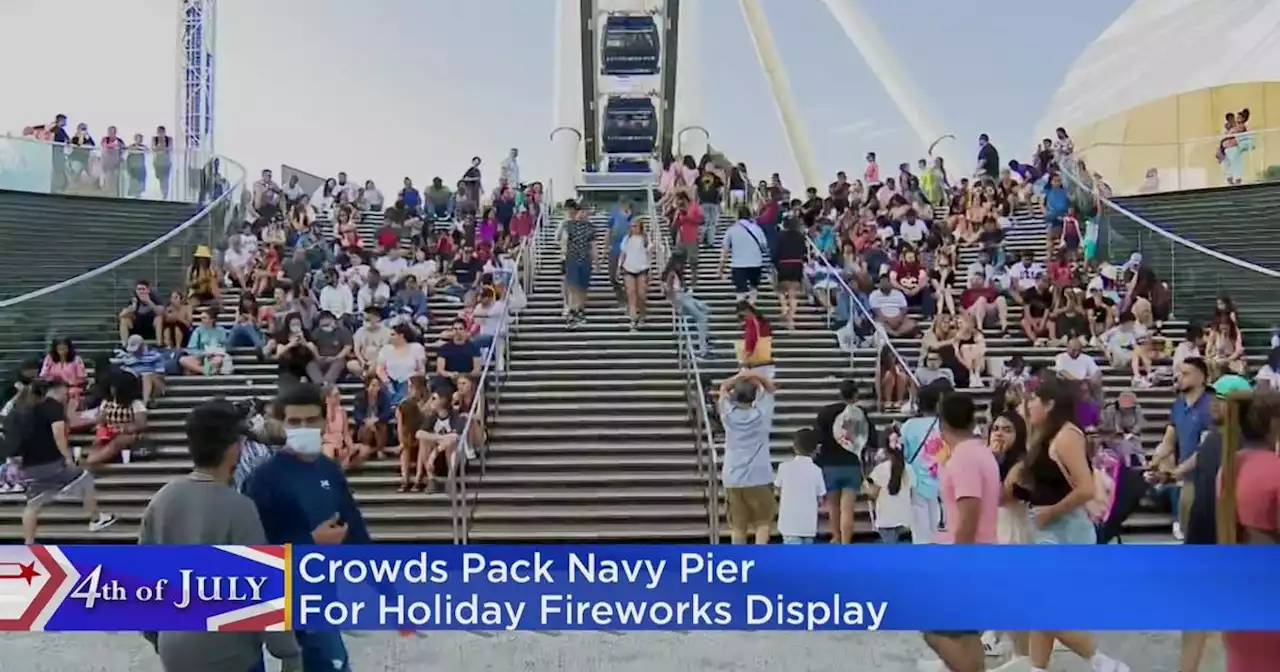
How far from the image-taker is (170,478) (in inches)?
364

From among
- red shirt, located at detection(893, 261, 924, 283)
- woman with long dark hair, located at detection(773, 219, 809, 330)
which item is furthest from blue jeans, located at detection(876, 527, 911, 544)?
red shirt, located at detection(893, 261, 924, 283)

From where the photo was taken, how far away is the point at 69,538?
9430 millimetres

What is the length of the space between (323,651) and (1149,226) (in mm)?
12732

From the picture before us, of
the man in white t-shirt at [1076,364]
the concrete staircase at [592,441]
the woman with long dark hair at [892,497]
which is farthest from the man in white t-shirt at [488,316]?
the man in white t-shirt at [1076,364]

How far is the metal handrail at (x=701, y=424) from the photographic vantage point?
30.1ft

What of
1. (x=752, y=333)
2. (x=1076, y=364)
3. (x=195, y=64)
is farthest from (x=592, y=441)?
(x=195, y=64)

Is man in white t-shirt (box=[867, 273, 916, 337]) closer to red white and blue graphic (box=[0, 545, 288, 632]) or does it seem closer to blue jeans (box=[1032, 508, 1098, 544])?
blue jeans (box=[1032, 508, 1098, 544])

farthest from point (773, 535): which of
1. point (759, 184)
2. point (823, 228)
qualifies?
point (759, 184)

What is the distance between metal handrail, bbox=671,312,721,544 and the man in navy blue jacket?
4.51 meters

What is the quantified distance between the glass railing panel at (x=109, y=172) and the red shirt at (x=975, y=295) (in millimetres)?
11952

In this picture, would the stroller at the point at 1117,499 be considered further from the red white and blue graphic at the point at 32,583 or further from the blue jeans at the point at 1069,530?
the red white and blue graphic at the point at 32,583

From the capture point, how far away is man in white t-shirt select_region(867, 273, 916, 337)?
504 inches

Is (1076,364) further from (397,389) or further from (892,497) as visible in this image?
(397,389)

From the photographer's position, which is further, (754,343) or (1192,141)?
(1192,141)
